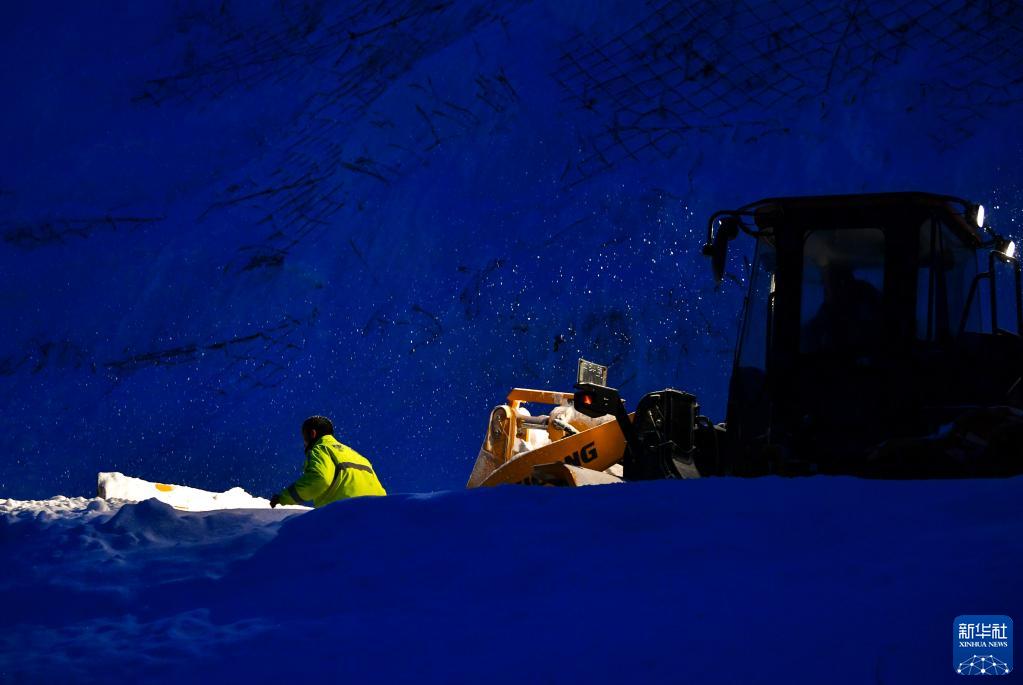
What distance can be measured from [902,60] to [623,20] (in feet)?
13.2

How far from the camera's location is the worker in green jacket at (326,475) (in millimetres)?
6398

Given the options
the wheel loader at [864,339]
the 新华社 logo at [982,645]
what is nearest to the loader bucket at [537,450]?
the wheel loader at [864,339]

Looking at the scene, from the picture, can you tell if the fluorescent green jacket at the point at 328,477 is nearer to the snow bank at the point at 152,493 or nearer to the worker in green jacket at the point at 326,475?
the worker in green jacket at the point at 326,475

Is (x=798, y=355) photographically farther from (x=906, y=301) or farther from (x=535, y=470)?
(x=535, y=470)

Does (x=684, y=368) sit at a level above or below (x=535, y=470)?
above

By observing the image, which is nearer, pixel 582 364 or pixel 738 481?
pixel 738 481

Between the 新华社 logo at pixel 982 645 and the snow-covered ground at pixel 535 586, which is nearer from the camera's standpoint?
the 新华社 logo at pixel 982 645

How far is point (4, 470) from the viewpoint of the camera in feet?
44.4

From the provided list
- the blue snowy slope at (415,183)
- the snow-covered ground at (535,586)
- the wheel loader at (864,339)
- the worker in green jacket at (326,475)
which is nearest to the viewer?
the snow-covered ground at (535,586)

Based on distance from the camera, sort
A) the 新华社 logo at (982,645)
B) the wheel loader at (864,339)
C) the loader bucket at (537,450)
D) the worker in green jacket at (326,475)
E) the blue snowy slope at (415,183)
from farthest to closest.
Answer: the blue snowy slope at (415,183) < the loader bucket at (537,450) < the worker in green jacket at (326,475) < the wheel loader at (864,339) < the 新华社 logo at (982,645)

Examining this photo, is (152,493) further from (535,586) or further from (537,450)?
(535,586)

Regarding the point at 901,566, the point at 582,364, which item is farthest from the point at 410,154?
the point at 901,566

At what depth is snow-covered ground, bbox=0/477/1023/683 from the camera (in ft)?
10.1

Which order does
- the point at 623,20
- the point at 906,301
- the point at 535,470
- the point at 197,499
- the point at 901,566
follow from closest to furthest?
the point at 901,566, the point at 906,301, the point at 535,470, the point at 197,499, the point at 623,20
